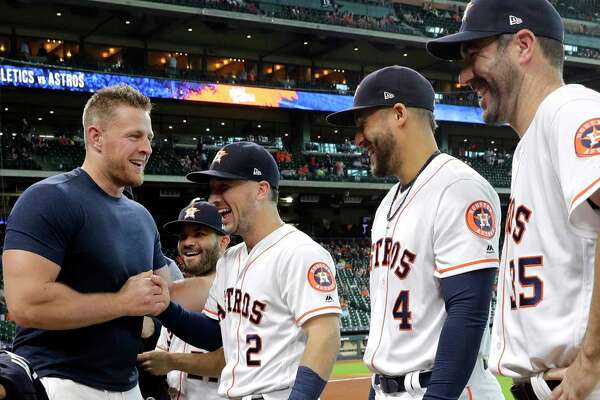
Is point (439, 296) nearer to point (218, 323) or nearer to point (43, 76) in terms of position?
point (218, 323)

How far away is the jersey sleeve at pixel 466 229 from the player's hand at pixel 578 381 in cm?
68

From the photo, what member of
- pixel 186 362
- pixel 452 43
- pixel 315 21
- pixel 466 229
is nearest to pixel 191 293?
pixel 186 362

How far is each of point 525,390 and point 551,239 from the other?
1.43 feet

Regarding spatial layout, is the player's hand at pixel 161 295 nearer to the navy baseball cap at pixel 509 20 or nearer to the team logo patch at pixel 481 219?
the team logo patch at pixel 481 219

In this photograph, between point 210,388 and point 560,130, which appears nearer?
point 560,130

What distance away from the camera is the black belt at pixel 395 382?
8.43 ft

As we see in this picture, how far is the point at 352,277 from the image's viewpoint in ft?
76.2

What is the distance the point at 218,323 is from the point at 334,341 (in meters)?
0.85

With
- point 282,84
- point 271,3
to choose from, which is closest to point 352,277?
point 282,84

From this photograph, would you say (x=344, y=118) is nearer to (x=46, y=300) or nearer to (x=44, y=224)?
(x=44, y=224)

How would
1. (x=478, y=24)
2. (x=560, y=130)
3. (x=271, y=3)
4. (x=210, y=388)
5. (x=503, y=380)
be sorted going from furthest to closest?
(x=271, y=3)
(x=503, y=380)
(x=210, y=388)
(x=478, y=24)
(x=560, y=130)

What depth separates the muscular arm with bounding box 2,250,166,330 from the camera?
2.69 metres

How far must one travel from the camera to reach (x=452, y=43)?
2.30 m

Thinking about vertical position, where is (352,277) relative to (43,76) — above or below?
below
